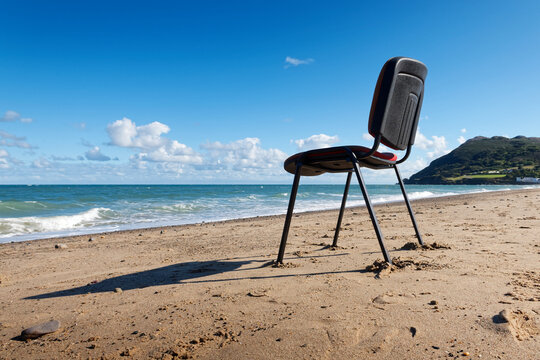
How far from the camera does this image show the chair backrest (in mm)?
3371

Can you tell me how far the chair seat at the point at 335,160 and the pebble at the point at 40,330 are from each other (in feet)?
9.35

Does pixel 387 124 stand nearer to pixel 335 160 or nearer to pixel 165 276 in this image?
pixel 335 160

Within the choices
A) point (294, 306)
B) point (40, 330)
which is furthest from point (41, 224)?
point (294, 306)

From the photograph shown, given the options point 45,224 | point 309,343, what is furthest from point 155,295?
point 45,224

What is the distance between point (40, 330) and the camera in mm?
2408

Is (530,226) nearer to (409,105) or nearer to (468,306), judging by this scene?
(409,105)

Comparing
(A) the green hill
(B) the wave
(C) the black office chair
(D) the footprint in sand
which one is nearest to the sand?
(D) the footprint in sand

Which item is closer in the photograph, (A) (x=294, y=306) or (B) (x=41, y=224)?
(A) (x=294, y=306)

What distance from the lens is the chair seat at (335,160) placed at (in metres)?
3.52

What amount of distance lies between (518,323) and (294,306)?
1519mm

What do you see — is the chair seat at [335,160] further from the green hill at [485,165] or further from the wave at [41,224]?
the green hill at [485,165]

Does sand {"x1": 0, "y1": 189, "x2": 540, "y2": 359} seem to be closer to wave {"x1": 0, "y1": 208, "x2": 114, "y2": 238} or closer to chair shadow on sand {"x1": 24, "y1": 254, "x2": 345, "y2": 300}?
chair shadow on sand {"x1": 24, "y1": 254, "x2": 345, "y2": 300}

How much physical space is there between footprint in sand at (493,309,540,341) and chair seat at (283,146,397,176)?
188cm

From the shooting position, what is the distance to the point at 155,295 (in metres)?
3.19
